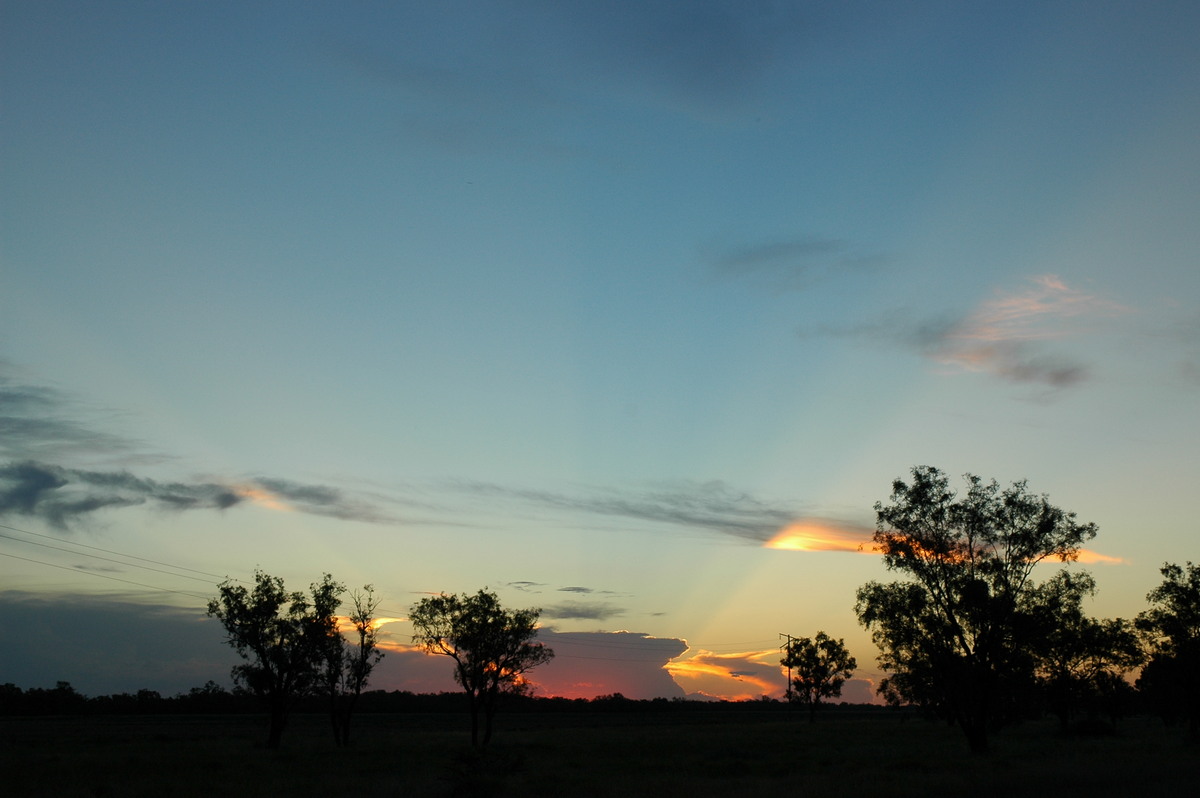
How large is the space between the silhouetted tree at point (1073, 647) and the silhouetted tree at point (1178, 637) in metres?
3.03

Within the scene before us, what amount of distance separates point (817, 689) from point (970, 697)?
105324 mm

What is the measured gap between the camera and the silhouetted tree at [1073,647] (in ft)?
148

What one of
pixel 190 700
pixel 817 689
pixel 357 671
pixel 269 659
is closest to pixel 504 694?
pixel 357 671

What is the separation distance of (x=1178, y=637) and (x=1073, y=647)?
13.1 meters

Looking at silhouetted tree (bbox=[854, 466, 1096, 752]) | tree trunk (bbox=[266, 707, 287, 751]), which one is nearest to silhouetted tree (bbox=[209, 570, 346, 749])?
tree trunk (bbox=[266, 707, 287, 751])

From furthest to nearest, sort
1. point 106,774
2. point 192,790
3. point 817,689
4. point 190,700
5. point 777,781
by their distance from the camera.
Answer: point 190,700
point 817,689
point 106,774
point 777,781
point 192,790

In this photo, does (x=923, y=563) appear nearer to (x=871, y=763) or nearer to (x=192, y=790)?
(x=871, y=763)

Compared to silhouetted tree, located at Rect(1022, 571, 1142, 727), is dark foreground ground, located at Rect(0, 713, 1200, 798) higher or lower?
lower

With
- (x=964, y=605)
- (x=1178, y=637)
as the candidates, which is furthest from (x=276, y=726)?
(x=1178, y=637)

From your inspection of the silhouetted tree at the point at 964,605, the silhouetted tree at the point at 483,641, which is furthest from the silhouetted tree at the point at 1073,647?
the silhouetted tree at the point at 483,641

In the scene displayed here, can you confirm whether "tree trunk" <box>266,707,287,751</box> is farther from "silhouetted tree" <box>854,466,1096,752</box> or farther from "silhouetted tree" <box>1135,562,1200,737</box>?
"silhouetted tree" <box>1135,562,1200,737</box>

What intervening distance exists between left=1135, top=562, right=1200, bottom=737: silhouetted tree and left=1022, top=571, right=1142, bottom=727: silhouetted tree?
3.03 m

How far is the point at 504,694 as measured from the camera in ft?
236

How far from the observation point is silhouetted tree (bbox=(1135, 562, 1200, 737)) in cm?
5794
